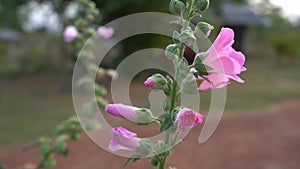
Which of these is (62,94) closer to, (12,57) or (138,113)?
(138,113)

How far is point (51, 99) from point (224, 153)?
595cm

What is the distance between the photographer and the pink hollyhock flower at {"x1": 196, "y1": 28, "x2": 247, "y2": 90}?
0.79 metres

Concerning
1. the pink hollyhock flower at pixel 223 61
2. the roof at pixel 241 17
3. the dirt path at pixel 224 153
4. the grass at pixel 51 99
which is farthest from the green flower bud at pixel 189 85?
the roof at pixel 241 17

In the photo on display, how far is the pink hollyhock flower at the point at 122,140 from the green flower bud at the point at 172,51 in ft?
0.52

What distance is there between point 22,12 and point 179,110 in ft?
43.5

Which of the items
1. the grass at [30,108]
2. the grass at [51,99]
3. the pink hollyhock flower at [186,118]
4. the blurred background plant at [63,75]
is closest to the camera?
the pink hollyhock flower at [186,118]

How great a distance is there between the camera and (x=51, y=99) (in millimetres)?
10922

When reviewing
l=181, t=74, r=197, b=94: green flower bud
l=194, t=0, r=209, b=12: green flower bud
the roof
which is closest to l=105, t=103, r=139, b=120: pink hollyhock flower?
l=181, t=74, r=197, b=94: green flower bud

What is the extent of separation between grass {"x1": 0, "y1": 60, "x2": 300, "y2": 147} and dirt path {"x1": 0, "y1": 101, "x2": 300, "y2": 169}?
936 millimetres

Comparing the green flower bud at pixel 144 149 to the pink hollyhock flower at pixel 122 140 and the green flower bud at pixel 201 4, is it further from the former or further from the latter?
the green flower bud at pixel 201 4

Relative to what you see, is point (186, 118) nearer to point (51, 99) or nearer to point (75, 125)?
point (75, 125)

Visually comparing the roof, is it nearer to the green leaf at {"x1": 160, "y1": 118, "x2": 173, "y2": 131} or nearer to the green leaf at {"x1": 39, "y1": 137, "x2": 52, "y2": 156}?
the green leaf at {"x1": 39, "y1": 137, "x2": 52, "y2": 156}

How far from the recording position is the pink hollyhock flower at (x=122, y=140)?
2.72 ft

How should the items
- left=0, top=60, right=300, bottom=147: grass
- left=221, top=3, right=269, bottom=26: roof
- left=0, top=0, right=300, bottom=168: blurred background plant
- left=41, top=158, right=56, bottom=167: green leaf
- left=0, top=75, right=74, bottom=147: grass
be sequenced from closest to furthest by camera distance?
left=41, top=158, right=56, bottom=167: green leaf < left=0, top=75, right=74, bottom=147: grass < left=0, top=60, right=300, bottom=147: grass < left=0, top=0, right=300, bottom=168: blurred background plant < left=221, top=3, right=269, bottom=26: roof
